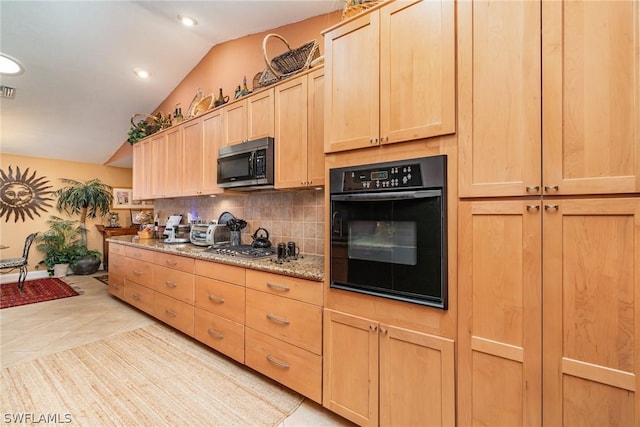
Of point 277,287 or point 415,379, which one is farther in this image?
point 277,287

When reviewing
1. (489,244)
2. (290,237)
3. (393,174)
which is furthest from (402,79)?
(290,237)

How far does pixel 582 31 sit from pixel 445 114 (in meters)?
0.51

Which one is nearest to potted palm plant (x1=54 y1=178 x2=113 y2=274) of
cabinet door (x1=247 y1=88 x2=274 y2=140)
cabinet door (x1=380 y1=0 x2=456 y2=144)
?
cabinet door (x1=247 y1=88 x2=274 y2=140)

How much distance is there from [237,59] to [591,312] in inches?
149

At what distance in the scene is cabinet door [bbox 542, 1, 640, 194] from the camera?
0.96 meters

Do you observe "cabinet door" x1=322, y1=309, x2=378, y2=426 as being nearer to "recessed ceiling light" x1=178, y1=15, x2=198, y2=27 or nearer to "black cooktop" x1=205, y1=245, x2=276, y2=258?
"black cooktop" x1=205, y1=245, x2=276, y2=258

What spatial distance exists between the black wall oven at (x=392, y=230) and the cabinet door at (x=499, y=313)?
0.12 meters

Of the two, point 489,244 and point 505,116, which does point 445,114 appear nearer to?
point 505,116

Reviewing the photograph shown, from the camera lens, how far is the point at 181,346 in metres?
2.64

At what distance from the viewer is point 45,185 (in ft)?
18.6

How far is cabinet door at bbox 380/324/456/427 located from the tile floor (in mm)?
451

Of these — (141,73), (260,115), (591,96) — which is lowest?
(591,96)

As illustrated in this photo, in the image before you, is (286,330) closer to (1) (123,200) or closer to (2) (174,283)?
(2) (174,283)

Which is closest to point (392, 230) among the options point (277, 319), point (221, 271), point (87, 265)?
point (277, 319)
